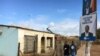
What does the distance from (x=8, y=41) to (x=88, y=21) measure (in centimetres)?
1242

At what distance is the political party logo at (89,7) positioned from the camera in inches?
318

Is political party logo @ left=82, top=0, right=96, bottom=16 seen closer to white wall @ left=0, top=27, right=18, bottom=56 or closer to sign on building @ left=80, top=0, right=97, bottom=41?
sign on building @ left=80, top=0, right=97, bottom=41

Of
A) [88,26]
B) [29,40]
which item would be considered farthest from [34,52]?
[88,26]

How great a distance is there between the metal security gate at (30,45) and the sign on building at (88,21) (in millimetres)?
13106

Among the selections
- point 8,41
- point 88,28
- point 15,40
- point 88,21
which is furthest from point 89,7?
point 8,41

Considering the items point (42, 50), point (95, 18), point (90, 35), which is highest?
point (95, 18)

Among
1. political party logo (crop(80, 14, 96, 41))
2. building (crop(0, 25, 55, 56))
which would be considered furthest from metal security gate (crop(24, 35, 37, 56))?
political party logo (crop(80, 14, 96, 41))

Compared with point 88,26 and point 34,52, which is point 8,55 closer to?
point 34,52

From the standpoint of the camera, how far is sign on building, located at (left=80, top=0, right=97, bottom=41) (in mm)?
8141

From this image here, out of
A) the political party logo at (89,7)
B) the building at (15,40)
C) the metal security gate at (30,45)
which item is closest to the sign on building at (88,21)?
the political party logo at (89,7)

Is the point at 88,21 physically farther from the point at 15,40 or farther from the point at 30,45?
the point at 30,45

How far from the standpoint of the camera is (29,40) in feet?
73.3

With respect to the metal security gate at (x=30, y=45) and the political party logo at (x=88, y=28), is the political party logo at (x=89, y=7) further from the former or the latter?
the metal security gate at (x=30, y=45)

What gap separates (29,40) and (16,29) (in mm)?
2981
